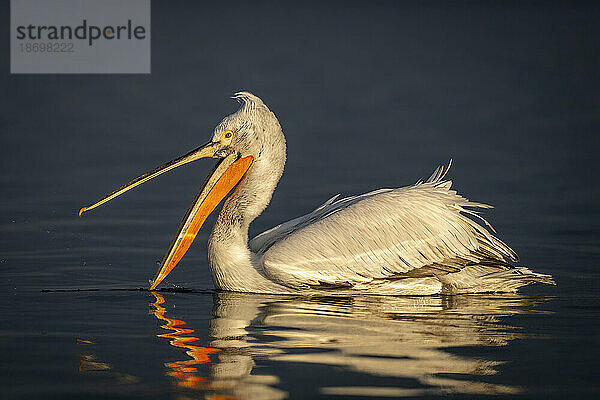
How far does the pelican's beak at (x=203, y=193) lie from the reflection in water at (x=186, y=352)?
1.88 ft

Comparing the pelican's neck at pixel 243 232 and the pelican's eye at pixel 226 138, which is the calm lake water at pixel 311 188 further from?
the pelican's eye at pixel 226 138

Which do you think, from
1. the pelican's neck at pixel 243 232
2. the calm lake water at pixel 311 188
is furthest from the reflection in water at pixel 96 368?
the pelican's neck at pixel 243 232

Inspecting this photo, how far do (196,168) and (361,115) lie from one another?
4.07m

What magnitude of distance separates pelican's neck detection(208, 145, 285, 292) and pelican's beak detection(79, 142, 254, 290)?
0.06 meters

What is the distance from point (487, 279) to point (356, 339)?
5.17ft

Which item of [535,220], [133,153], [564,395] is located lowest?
[564,395]

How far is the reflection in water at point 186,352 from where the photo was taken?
459 centimetres

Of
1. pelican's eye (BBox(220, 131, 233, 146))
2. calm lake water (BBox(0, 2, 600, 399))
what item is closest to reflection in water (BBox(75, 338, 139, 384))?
calm lake water (BBox(0, 2, 600, 399))

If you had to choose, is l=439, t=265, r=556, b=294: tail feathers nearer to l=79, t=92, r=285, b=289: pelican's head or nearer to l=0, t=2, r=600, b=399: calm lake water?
l=0, t=2, r=600, b=399: calm lake water

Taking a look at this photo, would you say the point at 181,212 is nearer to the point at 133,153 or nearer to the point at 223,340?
the point at 133,153

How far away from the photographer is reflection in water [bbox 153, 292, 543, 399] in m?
4.58

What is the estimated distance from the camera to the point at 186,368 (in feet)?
15.7

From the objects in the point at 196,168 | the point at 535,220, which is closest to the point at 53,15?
the point at 196,168

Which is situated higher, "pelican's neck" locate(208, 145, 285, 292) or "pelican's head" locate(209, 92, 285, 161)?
"pelican's head" locate(209, 92, 285, 161)
